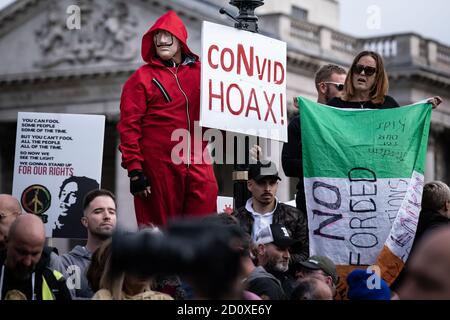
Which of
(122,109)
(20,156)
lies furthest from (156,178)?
(20,156)

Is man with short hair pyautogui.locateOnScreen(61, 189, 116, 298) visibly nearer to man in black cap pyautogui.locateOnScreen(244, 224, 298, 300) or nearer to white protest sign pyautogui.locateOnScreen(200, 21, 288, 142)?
Result: white protest sign pyautogui.locateOnScreen(200, 21, 288, 142)

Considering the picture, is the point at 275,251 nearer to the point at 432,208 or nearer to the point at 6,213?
the point at 432,208

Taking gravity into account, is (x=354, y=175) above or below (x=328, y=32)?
below

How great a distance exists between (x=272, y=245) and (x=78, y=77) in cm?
4499

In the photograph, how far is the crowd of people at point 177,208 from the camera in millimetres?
6551

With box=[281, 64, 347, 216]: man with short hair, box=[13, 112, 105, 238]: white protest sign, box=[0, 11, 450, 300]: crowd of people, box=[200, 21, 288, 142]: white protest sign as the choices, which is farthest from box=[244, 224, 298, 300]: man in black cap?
box=[13, 112, 105, 238]: white protest sign

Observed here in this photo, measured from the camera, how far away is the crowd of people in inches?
258

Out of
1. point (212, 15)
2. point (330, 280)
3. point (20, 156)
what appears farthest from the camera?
point (212, 15)

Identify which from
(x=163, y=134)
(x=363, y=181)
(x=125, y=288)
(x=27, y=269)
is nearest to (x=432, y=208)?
(x=363, y=181)

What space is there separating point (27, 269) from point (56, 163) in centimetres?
344

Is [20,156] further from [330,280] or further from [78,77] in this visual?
[78,77]

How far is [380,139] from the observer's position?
843 cm

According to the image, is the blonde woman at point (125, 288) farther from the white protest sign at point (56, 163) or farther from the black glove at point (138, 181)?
the white protest sign at point (56, 163)

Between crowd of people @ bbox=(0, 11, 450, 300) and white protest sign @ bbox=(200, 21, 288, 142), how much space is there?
0.18 metres
